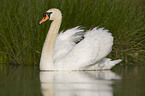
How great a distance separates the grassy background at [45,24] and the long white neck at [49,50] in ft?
2.60

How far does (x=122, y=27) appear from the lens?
10117 millimetres

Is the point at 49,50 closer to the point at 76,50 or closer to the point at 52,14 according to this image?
the point at 76,50

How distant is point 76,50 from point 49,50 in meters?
0.71

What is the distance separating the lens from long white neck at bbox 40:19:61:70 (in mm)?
8086

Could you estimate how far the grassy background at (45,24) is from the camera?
31.0ft

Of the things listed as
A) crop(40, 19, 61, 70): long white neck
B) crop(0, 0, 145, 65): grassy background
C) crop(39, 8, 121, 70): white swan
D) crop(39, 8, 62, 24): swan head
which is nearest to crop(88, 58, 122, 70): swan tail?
crop(39, 8, 121, 70): white swan

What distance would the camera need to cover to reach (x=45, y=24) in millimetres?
9602

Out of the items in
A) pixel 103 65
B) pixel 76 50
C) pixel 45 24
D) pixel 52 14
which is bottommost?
pixel 103 65

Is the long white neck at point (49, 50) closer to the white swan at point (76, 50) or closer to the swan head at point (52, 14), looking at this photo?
the white swan at point (76, 50)

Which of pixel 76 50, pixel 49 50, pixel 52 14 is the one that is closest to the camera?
pixel 76 50

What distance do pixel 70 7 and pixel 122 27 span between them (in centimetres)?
152

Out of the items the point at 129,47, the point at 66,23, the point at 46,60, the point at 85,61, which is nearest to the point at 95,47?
the point at 85,61

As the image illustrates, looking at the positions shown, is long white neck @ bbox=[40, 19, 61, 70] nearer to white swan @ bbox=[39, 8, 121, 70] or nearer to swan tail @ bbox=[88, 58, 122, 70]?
white swan @ bbox=[39, 8, 121, 70]

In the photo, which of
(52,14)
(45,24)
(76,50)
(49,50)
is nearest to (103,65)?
(76,50)
